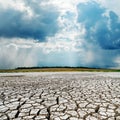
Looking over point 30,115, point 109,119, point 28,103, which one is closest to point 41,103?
point 28,103

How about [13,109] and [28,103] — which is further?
[28,103]

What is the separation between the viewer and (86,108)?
18.0 ft

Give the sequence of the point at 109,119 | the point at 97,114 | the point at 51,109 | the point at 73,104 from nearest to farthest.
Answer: the point at 109,119
the point at 97,114
the point at 51,109
the point at 73,104

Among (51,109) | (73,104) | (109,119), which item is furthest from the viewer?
(73,104)

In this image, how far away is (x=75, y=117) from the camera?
15.4 feet

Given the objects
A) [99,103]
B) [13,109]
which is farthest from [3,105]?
[99,103]

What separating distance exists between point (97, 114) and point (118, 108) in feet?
3.05

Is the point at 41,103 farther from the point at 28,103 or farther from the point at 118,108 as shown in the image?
the point at 118,108

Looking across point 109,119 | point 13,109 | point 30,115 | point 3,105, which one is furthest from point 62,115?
point 3,105

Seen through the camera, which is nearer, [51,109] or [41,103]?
[51,109]

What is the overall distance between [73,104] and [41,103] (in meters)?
1.03

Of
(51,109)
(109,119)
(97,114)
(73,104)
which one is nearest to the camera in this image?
(109,119)

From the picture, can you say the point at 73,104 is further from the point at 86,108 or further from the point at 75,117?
the point at 75,117

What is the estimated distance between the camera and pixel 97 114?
16.3 feet
